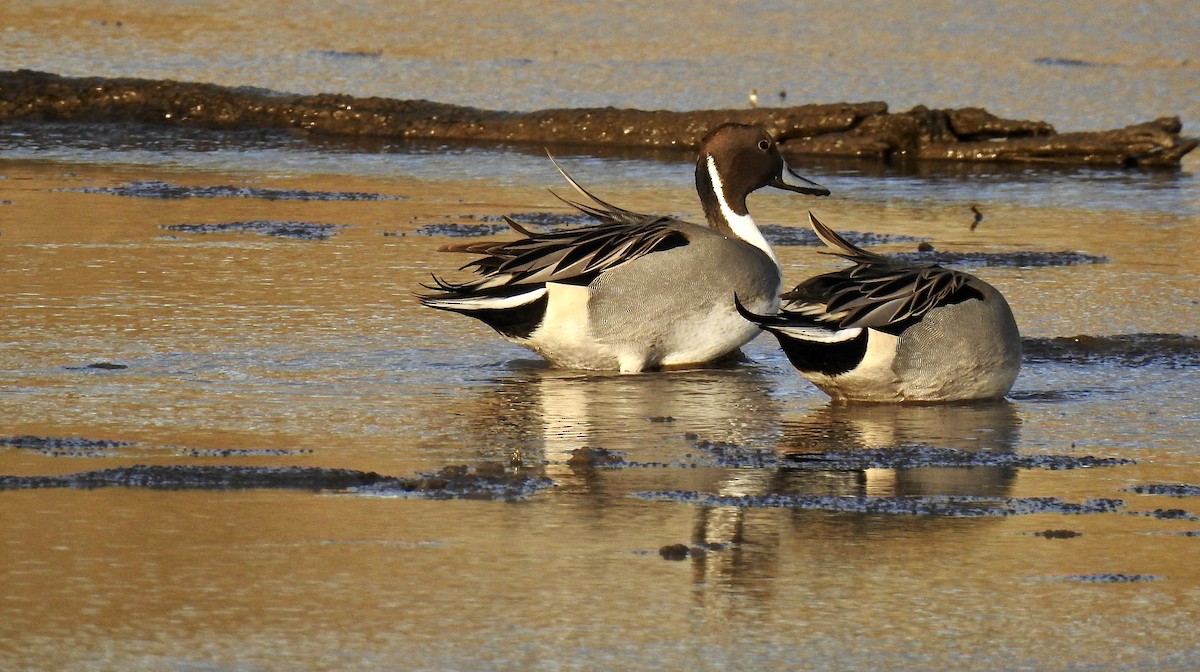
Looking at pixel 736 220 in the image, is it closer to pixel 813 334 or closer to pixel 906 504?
pixel 813 334

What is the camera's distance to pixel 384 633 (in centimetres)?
422

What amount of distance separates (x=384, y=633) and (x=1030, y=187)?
9.54 meters

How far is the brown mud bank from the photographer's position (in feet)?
45.6

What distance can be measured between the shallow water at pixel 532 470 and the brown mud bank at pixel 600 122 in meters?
2.12

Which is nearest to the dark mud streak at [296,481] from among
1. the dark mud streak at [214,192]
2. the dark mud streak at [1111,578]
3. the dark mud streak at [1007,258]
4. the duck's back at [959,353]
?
the dark mud streak at [1111,578]

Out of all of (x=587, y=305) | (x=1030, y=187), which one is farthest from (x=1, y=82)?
(x=587, y=305)

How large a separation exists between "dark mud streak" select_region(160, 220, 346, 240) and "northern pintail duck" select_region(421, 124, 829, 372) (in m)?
2.93

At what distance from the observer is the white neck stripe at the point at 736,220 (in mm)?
8477

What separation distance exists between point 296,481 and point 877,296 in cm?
244

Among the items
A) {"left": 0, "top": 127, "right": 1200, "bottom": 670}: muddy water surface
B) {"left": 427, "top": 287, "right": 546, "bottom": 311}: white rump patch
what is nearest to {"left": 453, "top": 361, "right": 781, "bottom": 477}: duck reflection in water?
{"left": 0, "top": 127, "right": 1200, "bottom": 670}: muddy water surface

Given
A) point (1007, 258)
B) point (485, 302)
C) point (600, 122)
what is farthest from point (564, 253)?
point (600, 122)

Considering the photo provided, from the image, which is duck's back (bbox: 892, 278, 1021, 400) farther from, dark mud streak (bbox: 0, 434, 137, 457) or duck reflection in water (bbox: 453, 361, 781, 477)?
dark mud streak (bbox: 0, 434, 137, 457)

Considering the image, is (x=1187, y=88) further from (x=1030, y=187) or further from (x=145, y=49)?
(x=145, y=49)

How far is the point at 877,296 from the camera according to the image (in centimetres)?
698
